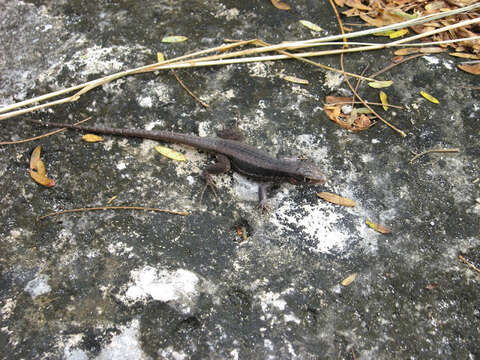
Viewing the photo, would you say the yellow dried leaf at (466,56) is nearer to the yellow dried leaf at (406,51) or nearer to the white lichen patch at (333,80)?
the yellow dried leaf at (406,51)

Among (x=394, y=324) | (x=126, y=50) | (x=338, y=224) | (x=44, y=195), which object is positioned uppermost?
(x=126, y=50)

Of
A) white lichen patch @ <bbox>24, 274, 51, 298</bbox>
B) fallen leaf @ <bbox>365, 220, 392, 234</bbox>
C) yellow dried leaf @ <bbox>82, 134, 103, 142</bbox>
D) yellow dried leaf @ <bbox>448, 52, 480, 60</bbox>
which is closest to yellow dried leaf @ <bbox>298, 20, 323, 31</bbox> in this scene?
yellow dried leaf @ <bbox>448, 52, 480, 60</bbox>

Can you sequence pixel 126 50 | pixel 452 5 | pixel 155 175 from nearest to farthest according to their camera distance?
pixel 155 175, pixel 126 50, pixel 452 5

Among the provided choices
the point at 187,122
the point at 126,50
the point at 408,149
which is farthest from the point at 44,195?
the point at 408,149

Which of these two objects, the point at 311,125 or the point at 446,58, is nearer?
the point at 311,125

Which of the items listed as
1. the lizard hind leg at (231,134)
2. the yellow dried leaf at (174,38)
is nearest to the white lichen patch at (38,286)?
the lizard hind leg at (231,134)

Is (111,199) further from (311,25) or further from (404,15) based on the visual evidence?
(404,15)

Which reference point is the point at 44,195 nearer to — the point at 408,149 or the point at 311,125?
the point at 311,125
